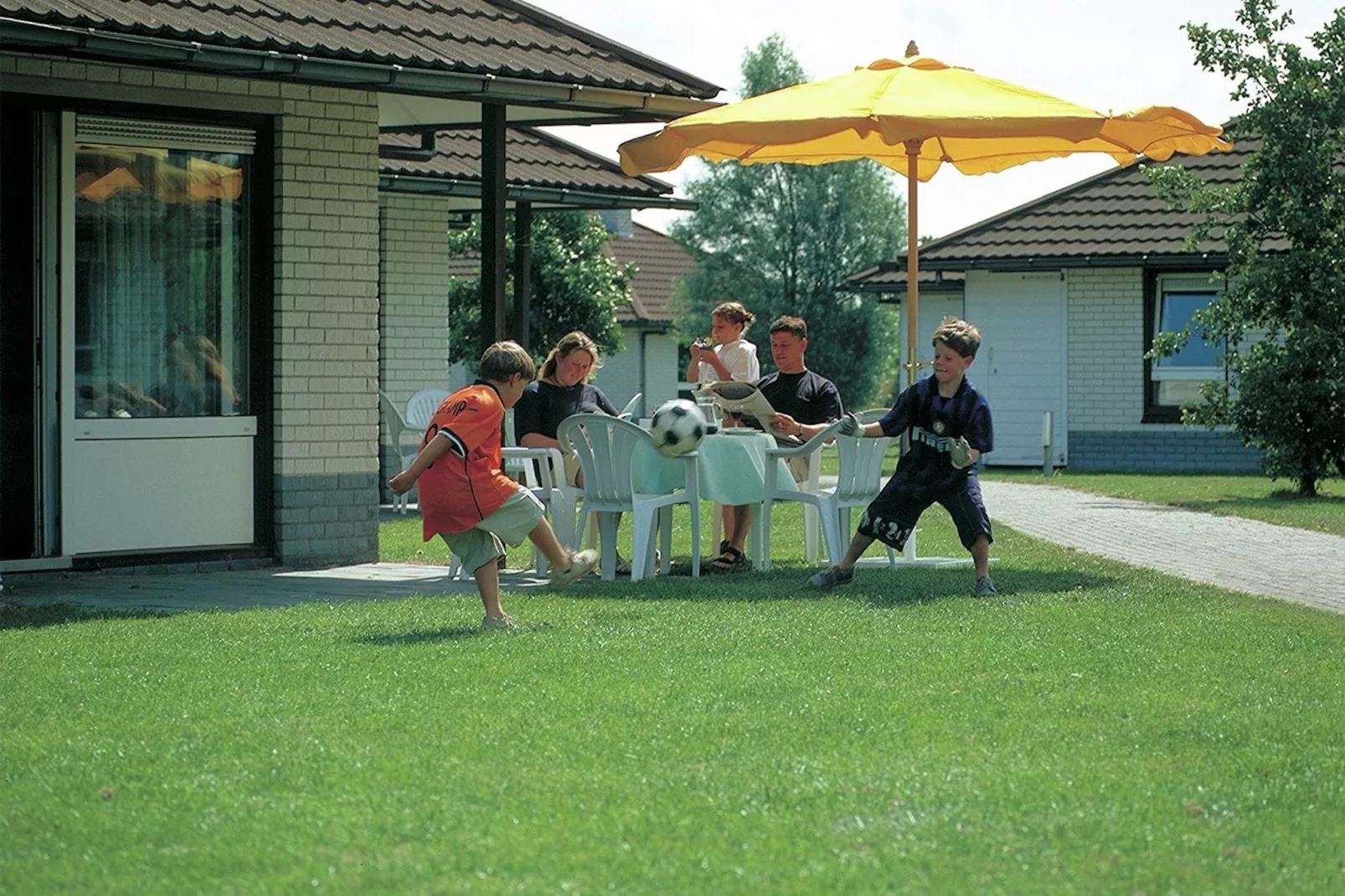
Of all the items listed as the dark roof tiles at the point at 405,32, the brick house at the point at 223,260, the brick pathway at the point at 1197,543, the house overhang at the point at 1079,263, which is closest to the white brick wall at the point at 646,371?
the house overhang at the point at 1079,263

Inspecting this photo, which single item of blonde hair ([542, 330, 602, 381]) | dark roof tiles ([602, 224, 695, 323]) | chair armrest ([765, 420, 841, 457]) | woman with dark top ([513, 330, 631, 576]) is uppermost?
dark roof tiles ([602, 224, 695, 323])

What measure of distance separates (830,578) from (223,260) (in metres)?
4.22

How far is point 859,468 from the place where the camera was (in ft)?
38.9

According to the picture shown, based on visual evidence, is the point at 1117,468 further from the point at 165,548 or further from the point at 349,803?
the point at 349,803

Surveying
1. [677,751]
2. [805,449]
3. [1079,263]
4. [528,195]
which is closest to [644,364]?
[1079,263]

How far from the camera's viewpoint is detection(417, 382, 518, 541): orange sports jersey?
8656mm

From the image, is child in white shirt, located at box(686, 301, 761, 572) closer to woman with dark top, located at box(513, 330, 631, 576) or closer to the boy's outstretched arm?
woman with dark top, located at box(513, 330, 631, 576)

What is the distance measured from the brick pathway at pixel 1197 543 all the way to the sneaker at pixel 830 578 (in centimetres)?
215

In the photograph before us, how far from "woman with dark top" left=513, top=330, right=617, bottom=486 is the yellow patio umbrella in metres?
1.38

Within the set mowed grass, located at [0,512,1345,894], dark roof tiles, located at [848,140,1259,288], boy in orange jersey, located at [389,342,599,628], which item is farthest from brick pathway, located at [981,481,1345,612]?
dark roof tiles, located at [848,140,1259,288]

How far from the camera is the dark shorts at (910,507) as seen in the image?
10430 millimetres

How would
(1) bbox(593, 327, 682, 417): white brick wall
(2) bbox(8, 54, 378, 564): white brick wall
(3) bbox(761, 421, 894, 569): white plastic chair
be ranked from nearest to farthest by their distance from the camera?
(3) bbox(761, 421, 894, 569): white plastic chair, (2) bbox(8, 54, 378, 564): white brick wall, (1) bbox(593, 327, 682, 417): white brick wall

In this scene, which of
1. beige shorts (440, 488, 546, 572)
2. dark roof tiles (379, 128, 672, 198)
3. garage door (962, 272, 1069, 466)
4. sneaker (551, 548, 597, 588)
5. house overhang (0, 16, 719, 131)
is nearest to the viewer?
beige shorts (440, 488, 546, 572)

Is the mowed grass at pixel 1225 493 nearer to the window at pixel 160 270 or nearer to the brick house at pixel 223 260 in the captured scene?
the brick house at pixel 223 260
